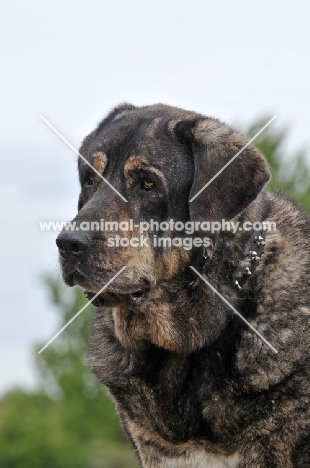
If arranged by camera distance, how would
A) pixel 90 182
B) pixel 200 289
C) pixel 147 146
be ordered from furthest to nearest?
pixel 90 182 < pixel 147 146 < pixel 200 289

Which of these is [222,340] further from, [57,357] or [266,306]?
[57,357]

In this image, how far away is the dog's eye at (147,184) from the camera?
6824 millimetres

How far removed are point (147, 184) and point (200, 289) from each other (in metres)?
0.84

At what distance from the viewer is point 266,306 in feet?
22.4

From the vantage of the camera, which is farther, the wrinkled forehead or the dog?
the wrinkled forehead

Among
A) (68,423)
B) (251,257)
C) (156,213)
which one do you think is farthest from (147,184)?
(68,423)

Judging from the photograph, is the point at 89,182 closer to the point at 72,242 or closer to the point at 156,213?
the point at 156,213

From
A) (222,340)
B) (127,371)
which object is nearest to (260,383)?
(222,340)

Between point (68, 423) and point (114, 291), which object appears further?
point (68, 423)

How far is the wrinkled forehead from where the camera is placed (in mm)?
6863

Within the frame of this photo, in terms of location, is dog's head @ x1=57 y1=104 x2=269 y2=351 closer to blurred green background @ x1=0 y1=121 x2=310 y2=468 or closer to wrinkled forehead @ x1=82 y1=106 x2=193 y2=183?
wrinkled forehead @ x1=82 y1=106 x2=193 y2=183

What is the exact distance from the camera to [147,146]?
6930mm

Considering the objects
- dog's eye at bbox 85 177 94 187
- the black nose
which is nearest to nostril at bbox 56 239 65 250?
the black nose

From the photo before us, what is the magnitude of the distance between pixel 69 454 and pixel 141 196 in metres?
35.0
